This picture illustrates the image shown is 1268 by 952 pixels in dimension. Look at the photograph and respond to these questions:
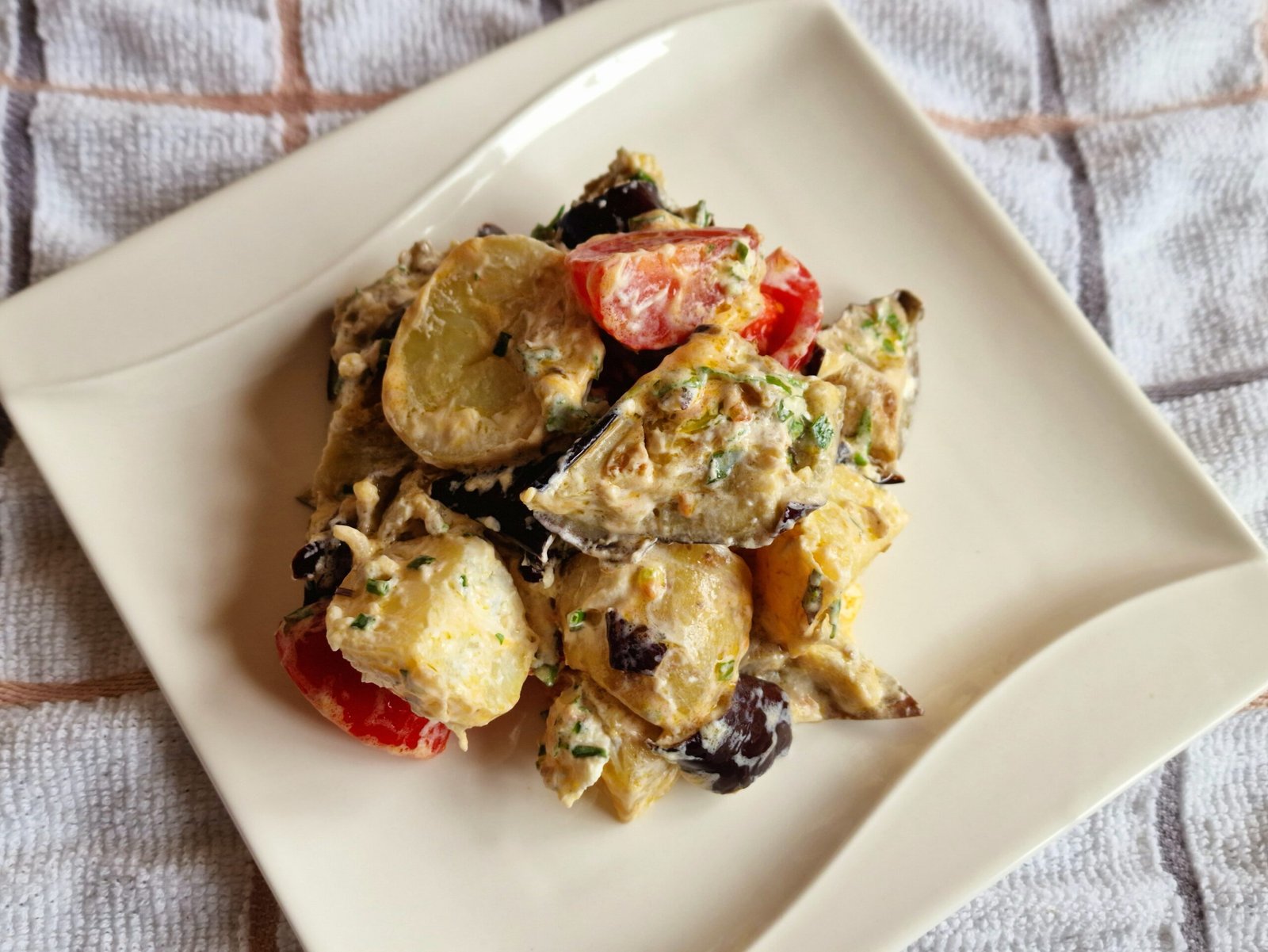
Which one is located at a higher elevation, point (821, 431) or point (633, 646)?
point (821, 431)

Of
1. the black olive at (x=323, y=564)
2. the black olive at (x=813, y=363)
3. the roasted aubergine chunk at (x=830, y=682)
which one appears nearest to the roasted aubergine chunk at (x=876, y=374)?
the black olive at (x=813, y=363)

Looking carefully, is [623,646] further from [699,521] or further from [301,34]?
[301,34]

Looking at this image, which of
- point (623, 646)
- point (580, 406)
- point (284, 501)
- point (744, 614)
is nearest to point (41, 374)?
point (284, 501)

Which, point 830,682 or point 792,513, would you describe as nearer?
point 792,513

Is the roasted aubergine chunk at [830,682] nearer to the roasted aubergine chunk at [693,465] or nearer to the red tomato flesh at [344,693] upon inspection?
Answer: the roasted aubergine chunk at [693,465]

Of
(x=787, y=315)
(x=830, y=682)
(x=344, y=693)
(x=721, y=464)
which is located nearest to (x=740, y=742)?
(x=830, y=682)

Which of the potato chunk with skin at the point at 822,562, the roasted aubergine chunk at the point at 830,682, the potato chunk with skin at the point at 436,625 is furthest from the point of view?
the roasted aubergine chunk at the point at 830,682

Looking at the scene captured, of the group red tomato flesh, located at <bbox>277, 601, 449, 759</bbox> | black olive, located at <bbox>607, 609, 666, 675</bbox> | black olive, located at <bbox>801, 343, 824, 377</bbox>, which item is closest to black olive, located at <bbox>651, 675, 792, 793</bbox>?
black olive, located at <bbox>607, 609, 666, 675</bbox>

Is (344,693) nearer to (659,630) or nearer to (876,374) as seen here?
(659,630)
